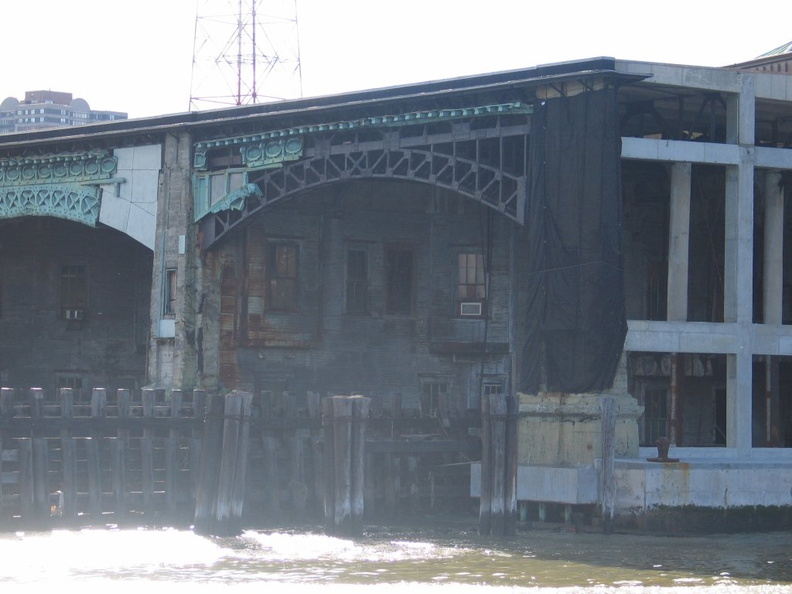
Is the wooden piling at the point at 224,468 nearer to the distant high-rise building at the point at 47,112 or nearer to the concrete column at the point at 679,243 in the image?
the concrete column at the point at 679,243

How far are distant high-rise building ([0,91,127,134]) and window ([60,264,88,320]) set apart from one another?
77.5m

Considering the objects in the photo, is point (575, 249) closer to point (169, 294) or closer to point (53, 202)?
point (169, 294)

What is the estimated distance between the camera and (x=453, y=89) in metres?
30.6

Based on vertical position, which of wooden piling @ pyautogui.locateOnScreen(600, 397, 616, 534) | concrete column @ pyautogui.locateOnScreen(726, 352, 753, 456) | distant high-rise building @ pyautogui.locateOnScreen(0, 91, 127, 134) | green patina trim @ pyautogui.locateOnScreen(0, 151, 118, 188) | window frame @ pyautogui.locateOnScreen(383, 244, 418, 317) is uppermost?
distant high-rise building @ pyautogui.locateOnScreen(0, 91, 127, 134)

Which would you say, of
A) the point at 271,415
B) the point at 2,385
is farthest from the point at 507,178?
the point at 2,385

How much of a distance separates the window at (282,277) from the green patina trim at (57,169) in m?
4.76

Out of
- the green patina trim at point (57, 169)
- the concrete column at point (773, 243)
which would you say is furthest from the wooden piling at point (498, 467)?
the green patina trim at point (57, 169)

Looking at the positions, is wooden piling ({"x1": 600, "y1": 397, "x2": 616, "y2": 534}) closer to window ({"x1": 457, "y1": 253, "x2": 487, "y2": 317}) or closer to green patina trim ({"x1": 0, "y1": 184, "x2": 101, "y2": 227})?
window ({"x1": 457, "y1": 253, "x2": 487, "y2": 317})

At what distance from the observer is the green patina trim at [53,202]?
123 ft

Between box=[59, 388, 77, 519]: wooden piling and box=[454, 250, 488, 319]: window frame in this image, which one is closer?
box=[59, 388, 77, 519]: wooden piling

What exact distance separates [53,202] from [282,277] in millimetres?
6650

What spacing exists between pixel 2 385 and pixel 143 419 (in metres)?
17.4

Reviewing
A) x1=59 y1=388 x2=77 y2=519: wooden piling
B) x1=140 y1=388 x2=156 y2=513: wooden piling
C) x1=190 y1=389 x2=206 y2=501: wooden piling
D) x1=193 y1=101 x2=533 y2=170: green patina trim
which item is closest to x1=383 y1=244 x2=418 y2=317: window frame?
x1=193 y1=101 x2=533 y2=170: green patina trim

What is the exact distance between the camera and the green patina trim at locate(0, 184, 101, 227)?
37.5 metres
